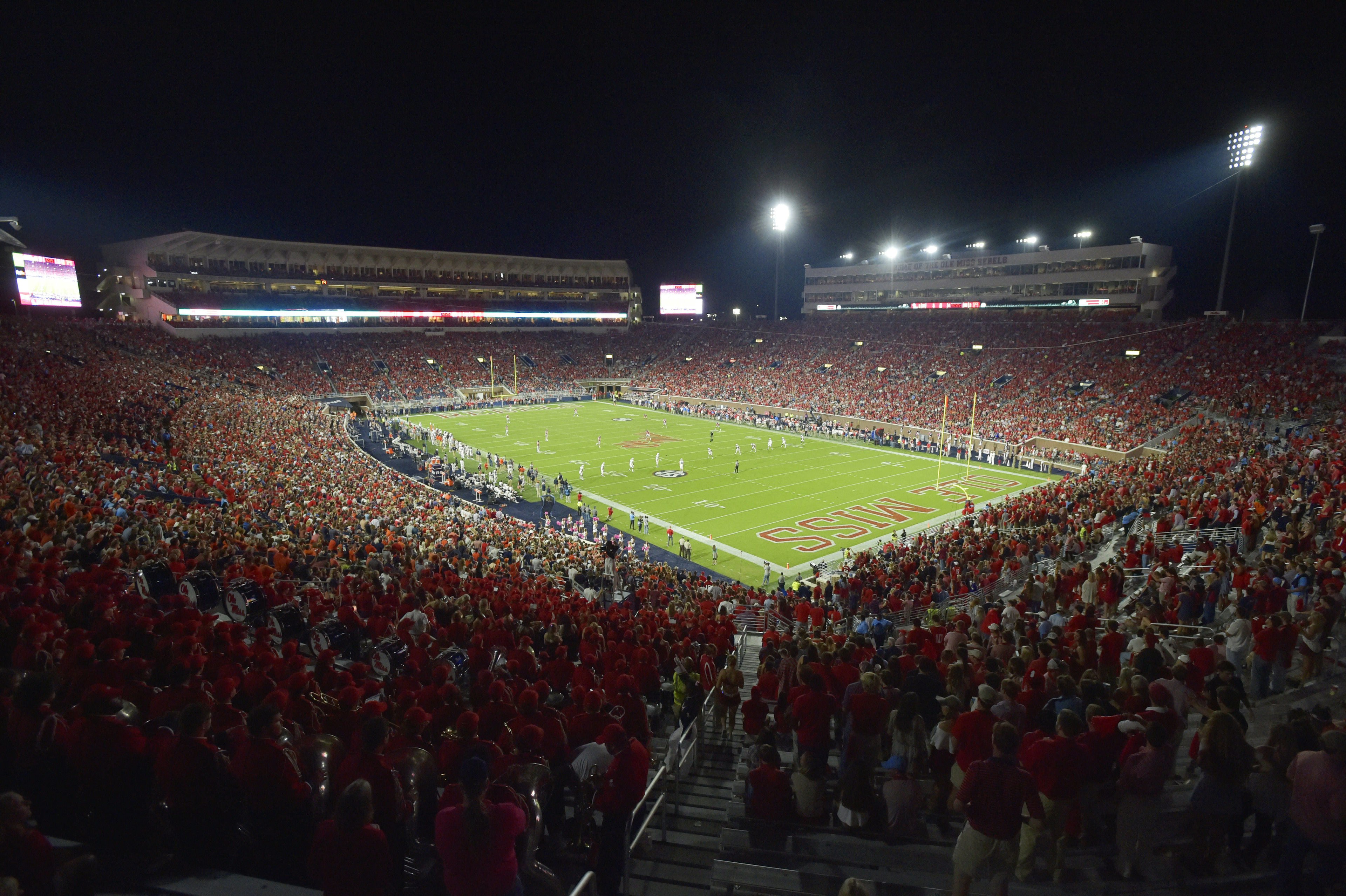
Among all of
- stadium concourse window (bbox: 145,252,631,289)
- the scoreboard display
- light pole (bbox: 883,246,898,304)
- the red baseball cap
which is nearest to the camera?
the red baseball cap

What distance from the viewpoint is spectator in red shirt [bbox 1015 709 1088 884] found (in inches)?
170

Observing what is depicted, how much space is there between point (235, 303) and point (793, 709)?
3151 inches

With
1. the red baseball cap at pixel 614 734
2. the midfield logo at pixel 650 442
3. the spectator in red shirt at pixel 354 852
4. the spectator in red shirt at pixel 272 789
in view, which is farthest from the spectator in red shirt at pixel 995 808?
the midfield logo at pixel 650 442

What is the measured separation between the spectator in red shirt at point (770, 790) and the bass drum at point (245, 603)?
24.7ft

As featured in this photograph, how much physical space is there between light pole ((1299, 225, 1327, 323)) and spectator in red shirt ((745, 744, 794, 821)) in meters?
51.4

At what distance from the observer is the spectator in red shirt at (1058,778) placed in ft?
14.1

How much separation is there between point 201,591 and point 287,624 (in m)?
1.95

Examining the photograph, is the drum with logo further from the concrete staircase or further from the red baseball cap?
the red baseball cap

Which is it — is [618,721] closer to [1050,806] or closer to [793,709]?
[793,709]

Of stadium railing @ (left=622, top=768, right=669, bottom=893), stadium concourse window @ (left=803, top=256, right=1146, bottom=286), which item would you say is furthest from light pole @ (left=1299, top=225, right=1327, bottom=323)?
stadium railing @ (left=622, top=768, right=669, bottom=893)

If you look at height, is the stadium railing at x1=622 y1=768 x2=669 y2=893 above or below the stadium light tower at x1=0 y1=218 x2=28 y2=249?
below

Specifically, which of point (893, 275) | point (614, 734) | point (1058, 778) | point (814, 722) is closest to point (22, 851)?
point (614, 734)

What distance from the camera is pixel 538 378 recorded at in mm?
75438

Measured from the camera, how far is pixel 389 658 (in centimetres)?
765
